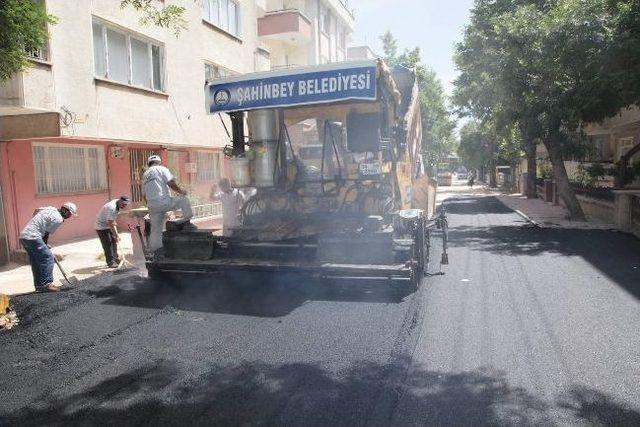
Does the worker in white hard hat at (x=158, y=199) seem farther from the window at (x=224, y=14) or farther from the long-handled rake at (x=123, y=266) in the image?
the window at (x=224, y=14)

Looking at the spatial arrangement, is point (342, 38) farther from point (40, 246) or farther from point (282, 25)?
point (40, 246)

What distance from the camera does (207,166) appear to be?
1817 centimetres

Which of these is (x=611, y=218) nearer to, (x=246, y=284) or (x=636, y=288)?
(x=636, y=288)

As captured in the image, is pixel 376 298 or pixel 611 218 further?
pixel 611 218

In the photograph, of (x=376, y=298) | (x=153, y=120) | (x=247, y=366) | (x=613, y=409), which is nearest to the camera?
(x=613, y=409)

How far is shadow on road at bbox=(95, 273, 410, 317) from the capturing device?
629cm

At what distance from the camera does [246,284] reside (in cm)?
732

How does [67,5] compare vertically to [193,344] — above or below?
above

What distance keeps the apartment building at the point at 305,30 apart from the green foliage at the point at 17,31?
36.7 feet

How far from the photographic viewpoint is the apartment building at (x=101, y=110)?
10258 millimetres

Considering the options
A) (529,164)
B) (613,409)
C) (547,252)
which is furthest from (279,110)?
(529,164)

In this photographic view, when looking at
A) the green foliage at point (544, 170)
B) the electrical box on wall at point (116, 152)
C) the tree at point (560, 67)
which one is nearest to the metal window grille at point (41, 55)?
the electrical box on wall at point (116, 152)

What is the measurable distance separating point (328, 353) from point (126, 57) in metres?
11.2

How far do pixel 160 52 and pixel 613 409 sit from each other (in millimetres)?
13968
